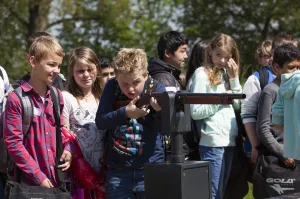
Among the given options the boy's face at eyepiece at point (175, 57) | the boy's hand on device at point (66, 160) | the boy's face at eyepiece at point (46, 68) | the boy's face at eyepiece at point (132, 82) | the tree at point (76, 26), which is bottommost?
the boy's hand on device at point (66, 160)

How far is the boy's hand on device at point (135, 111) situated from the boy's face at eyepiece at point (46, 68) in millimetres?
769

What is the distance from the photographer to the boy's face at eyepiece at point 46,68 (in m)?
4.93

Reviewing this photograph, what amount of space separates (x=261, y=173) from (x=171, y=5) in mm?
36057

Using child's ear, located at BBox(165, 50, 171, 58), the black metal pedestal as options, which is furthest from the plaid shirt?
child's ear, located at BBox(165, 50, 171, 58)

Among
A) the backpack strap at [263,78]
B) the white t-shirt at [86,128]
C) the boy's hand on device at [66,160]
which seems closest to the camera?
the boy's hand on device at [66,160]

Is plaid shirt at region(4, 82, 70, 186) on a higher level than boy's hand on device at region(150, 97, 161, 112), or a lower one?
lower

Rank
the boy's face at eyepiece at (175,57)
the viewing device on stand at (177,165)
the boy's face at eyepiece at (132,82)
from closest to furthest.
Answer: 1. the viewing device on stand at (177,165)
2. the boy's face at eyepiece at (132,82)
3. the boy's face at eyepiece at (175,57)

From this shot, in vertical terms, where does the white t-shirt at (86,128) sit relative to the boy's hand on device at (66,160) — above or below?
above

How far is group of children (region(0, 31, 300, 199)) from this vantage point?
4.75 metres

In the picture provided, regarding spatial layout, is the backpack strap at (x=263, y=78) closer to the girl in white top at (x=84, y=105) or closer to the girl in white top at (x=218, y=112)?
the girl in white top at (x=218, y=112)

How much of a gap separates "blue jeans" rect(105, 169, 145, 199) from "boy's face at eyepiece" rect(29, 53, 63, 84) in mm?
835

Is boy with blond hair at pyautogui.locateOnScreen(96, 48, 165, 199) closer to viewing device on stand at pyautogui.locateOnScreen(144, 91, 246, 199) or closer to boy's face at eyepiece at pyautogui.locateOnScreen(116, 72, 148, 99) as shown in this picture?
boy's face at eyepiece at pyautogui.locateOnScreen(116, 72, 148, 99)

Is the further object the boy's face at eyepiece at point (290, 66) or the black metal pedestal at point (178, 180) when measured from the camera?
the boy's face at eyepiece at point (290, 66)

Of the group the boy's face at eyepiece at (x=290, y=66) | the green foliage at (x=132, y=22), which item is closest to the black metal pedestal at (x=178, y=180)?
the boy's face at eyepiece at (x=290, y=66)
